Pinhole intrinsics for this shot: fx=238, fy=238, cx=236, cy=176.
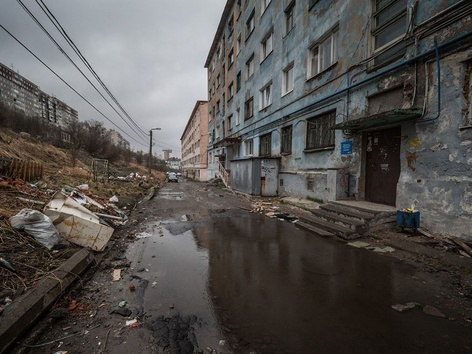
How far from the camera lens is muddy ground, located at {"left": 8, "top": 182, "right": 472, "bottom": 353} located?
2211 mm

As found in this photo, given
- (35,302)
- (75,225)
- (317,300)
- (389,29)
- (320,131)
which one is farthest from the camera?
(320,131)

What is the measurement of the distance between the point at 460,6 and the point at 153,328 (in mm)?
7683

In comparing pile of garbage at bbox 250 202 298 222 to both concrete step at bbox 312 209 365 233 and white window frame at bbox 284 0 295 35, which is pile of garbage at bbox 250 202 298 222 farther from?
white window frame at bbox 284 0 295 35

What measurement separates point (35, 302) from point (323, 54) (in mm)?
11383

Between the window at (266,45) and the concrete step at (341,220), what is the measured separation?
11.6 metres

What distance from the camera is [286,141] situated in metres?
12.7

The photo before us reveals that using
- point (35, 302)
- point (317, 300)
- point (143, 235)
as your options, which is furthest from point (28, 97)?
point (317, 300)

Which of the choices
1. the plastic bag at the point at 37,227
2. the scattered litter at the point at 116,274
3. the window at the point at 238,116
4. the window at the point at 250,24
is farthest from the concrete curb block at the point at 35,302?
the window at the point at 250,24

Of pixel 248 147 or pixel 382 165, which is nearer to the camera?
pixel 382 165

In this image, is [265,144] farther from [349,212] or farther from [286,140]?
[349,212]

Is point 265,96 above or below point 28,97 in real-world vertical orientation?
below

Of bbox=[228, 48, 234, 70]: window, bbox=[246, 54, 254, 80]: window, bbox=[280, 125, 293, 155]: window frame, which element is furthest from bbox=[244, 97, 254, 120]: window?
bbox=[228, 48, 234, 70]: window

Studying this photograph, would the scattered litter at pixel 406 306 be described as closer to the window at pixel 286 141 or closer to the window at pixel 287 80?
the window at pixel 286 141

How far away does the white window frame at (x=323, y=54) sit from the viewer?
9.19 metres
